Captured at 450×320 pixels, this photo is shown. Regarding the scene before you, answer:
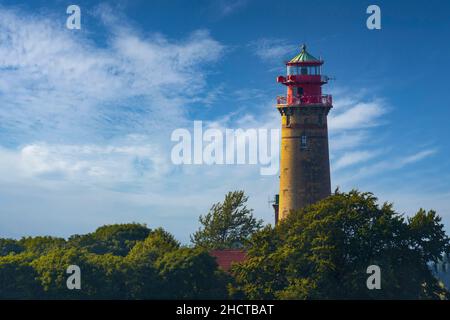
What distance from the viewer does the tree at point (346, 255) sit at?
77.4 m

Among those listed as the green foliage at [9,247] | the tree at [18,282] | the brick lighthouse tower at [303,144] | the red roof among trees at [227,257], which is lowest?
the tree at [18,282]

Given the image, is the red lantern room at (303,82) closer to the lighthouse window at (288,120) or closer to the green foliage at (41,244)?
the lighthouse window at (288,120)

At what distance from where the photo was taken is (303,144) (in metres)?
91.8

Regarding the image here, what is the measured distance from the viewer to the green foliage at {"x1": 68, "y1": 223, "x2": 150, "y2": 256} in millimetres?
103188

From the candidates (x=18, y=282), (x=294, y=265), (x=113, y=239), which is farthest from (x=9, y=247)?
(x=294, y=265)

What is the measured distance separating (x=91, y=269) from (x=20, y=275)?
6.36 m

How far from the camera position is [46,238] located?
109 metres

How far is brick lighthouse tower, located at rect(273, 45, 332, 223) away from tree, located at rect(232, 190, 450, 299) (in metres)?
7.85

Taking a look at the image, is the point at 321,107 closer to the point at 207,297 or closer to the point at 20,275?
the point at 207,297

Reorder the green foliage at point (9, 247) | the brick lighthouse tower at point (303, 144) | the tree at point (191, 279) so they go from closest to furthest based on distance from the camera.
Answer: the tree at point (191, 279) → the brick lighthouse tower at point (303, 144) → the green foliage at point (9, 247)

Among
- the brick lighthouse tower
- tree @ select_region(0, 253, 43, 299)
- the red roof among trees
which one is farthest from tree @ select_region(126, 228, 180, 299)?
the brick lighthouse tower

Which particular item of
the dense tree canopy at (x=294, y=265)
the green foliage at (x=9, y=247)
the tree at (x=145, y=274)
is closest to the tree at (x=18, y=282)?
the dense tree canopy at (x=294, y=265)
